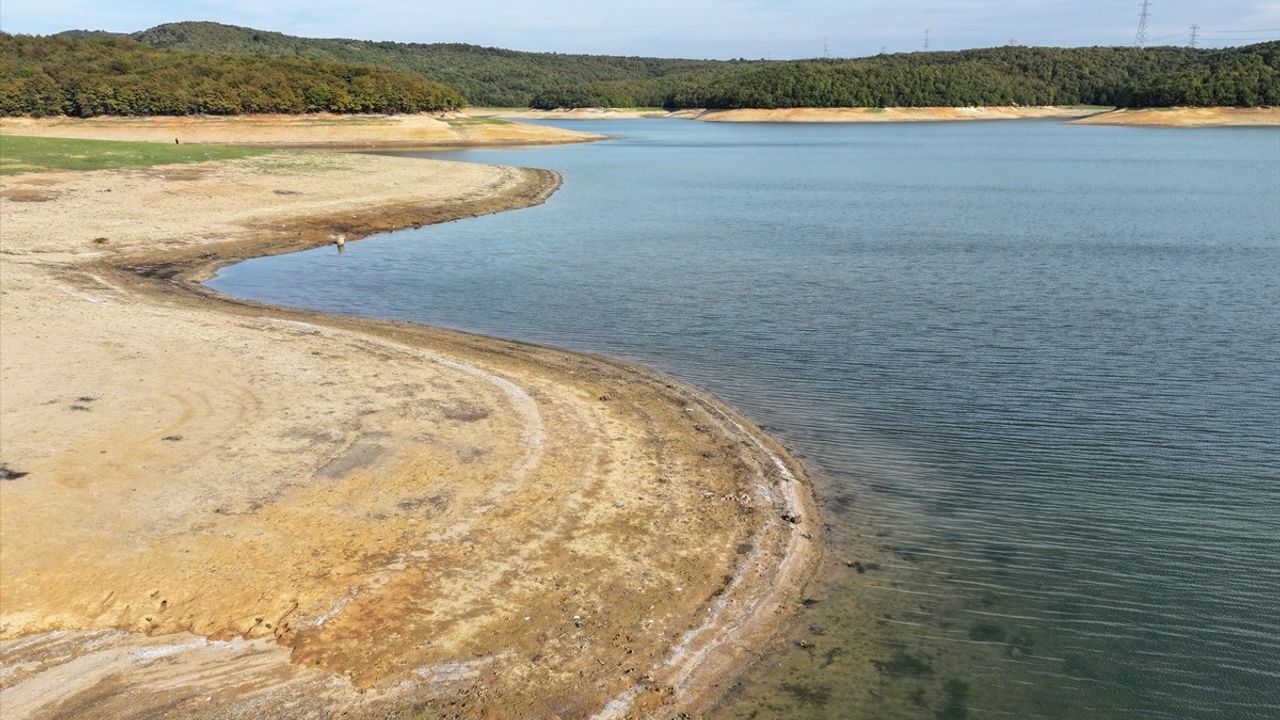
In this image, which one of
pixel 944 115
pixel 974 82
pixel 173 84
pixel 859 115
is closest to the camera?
pixel 173 84

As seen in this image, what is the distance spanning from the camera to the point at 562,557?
32.4ft

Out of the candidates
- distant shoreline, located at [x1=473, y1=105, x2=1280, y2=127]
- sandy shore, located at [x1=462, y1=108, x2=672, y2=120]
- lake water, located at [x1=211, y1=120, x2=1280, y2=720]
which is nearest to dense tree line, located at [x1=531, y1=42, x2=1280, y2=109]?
distant shoreline, located at [x1=473, y1=105, x2=1280, y2=127]

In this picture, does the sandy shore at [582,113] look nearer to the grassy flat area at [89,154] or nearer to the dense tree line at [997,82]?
the dense tree line at [997,82]

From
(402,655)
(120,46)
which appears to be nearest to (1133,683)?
(402,655)

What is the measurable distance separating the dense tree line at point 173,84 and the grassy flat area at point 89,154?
34.1m

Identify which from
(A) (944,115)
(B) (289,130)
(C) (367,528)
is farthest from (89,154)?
(A) (944,115)

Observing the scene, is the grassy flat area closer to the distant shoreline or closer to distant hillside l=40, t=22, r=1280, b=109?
the distant shoreline

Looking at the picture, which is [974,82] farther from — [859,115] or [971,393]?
[971,393]

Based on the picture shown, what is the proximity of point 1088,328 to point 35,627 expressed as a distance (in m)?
19.7

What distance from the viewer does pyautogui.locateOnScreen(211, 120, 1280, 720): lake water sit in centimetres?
868

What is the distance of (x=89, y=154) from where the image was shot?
149 feet

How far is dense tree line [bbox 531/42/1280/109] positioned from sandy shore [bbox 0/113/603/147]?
83.8 metres

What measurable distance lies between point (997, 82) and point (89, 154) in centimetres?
16830

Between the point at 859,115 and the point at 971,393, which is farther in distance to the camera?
the point at 859,115
